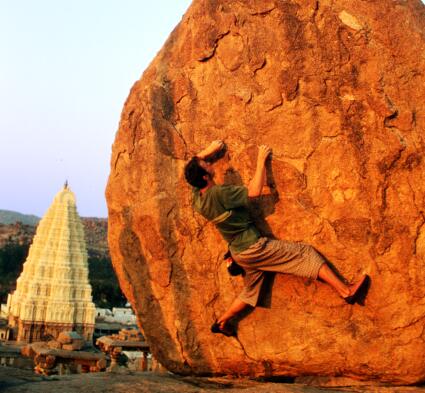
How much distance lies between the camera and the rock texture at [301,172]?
579cm

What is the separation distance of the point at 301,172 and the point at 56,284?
30.4 m

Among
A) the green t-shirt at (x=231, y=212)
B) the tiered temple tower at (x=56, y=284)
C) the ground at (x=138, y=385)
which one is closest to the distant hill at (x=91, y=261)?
the tiered temple tower at (x=56, y=284)

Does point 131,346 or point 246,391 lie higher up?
point 246,391

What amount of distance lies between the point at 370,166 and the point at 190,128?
5.54ft

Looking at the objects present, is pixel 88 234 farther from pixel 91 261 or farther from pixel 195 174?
pixel 195 174

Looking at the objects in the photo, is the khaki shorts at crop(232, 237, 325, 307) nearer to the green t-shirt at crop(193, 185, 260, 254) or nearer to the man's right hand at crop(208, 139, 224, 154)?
the green t-shirt at crop(193, 185, 260, 254)

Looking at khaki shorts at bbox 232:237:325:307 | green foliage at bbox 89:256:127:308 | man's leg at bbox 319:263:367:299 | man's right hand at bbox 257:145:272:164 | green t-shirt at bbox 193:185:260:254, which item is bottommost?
green foliage at bbox 89:256:127:308

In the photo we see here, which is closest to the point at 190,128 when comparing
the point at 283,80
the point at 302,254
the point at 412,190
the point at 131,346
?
the point at 283,80

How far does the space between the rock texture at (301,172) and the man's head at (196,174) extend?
0.92ft

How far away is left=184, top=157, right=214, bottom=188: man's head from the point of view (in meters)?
5.80

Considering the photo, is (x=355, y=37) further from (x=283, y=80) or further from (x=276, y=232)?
(x=276, y=232)

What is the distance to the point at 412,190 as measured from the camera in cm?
578

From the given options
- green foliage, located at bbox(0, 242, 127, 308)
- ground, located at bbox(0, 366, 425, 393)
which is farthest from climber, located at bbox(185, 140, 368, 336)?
green foliage, located at bbox(0, 242, 127, 308)

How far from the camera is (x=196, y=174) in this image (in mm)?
5793
